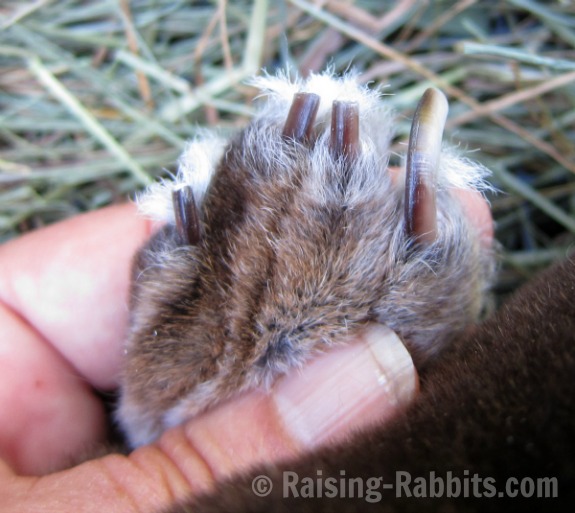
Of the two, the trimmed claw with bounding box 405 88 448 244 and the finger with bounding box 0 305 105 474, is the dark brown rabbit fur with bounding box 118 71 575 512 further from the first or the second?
the finger with bounding box 0 305 105 474

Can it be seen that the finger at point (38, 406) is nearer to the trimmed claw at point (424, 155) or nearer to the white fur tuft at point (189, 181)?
the white fur tuft at point (189, 181)

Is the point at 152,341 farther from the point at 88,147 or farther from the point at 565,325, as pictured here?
the point at 88,147

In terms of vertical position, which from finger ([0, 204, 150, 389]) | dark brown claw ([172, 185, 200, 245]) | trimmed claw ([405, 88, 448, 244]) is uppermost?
trimmed claw ([405, 88, 448, 244])

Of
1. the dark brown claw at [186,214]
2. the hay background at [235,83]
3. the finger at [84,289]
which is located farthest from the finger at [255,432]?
the hay background at [235,83]

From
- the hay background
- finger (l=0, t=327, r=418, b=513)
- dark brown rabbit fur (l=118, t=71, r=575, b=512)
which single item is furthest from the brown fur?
the hay background

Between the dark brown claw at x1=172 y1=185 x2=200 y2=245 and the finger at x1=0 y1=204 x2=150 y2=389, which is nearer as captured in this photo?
the dark brown claw at x1=172 y1=185 x2=200 y2=245

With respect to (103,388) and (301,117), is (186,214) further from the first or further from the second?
(103,388)
